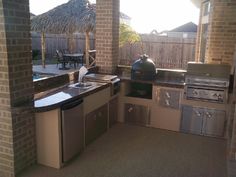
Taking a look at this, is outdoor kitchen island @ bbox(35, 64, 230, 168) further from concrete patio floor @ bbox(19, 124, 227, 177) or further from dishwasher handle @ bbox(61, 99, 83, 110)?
concrete patio floor @ bbox(19, 124, 227, 177)

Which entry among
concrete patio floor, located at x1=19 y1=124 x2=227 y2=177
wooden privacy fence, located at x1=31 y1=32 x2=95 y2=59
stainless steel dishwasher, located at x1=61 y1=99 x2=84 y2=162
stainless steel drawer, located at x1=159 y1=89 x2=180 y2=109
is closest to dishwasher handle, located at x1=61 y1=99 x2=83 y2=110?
stainless steel dishwasher, located at x1=61 y1=99 x2=84 y2=162

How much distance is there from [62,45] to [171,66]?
275 inches

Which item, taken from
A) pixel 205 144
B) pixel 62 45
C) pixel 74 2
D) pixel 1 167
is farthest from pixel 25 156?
pixel 62 45

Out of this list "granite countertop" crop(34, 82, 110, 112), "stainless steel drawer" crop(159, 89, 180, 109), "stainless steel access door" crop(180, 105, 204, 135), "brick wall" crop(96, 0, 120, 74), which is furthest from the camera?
"brick wall" crop(96, 0, 120, 74)

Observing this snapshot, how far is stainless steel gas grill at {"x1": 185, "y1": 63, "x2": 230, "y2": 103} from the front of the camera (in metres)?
3.95

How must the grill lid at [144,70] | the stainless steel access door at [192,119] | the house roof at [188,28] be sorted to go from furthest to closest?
the house roof at [188,28], the grill lid at [144,70], the stainless steel access door at [192,119]

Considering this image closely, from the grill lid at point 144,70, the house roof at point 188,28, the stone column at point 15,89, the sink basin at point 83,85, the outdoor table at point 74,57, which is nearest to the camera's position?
the stone column at point 15,89

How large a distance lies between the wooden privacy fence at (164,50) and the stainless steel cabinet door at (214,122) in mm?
4919

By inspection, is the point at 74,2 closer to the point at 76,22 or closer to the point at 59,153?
the point at 76,22

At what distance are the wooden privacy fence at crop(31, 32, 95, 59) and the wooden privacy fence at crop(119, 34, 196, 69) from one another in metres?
3.42

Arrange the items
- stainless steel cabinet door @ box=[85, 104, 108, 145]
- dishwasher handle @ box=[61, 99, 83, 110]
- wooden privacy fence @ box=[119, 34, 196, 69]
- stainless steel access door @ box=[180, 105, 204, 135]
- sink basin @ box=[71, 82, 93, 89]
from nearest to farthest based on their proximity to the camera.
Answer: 1. dishwasher handle @ box=[61, 99, 83, 110]
2. stainless steel cabinet door @ box=[85, 104, 108, 145]
3. sink basin @ box=[71, 82, 93, 89]
4. stainless steel access door @ box=[180, 105, 204, 135]
5. wooden privacy fence @ box=[119, 34, 196, 69]

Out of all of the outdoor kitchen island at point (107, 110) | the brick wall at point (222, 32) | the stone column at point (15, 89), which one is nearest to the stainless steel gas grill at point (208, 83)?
the outdoor kitchen island at point (107, 110)

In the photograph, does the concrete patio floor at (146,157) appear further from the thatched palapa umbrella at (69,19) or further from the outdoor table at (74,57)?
the outdoor table at (74,57)

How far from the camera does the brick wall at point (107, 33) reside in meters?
4.71
